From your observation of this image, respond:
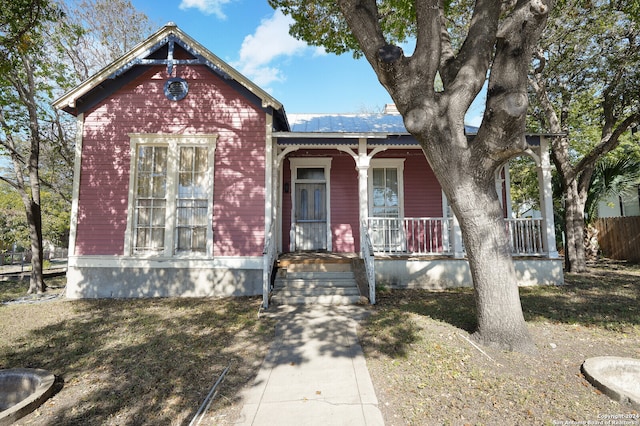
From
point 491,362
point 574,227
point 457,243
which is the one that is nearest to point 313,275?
point 457,243

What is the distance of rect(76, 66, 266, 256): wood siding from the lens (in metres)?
7.95

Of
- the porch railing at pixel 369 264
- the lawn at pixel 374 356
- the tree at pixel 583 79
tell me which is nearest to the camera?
the lawn at pixel 374 356

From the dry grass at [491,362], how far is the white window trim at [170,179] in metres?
4.70

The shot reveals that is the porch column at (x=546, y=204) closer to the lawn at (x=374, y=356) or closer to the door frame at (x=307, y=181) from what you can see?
the lawn at (x=374, y=356)

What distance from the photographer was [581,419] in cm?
270

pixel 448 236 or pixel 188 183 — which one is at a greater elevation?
pixel 188 183

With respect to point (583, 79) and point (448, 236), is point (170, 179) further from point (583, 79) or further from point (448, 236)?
point (583, 79)

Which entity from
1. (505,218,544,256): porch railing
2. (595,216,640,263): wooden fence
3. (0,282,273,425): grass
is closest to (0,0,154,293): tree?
(0,282,273,425): grass

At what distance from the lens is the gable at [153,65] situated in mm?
7891

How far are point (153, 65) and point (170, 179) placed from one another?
2.92 meters

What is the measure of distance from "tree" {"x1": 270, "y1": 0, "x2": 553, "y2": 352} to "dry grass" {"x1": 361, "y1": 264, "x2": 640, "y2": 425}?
498mm

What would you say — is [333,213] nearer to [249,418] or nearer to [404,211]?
[404,211]

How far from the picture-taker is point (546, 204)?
846 cm

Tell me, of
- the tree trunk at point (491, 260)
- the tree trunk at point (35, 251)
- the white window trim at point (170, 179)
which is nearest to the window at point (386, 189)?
the white window trim at point (170, 179)
